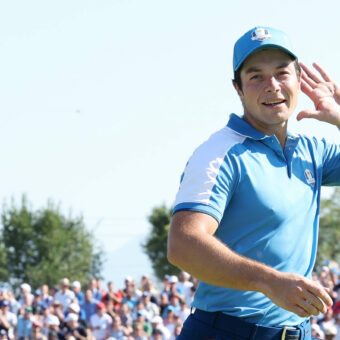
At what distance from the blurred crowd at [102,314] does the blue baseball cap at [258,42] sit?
41.6 ft

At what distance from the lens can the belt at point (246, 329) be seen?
4012 millimetres

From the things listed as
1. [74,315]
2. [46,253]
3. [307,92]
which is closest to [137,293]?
[74,315]

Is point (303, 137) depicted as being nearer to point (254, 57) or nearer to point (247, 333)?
point (254, 57)

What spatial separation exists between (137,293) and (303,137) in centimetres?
1620

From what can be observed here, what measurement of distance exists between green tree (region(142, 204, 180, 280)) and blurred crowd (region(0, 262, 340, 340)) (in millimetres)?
28061

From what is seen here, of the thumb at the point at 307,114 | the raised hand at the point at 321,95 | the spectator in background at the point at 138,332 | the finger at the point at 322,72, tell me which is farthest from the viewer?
the spectator in background at the point at 138,332

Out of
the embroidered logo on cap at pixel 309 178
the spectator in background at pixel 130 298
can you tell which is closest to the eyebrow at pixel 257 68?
the embroidered logo on cap at pixel 309 178

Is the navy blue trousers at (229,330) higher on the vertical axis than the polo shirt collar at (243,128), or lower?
lower

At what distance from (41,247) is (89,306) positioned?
30.2 meters

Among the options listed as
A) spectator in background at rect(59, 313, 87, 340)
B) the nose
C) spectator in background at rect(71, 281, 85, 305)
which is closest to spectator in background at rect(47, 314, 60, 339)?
spectator in background at rect(59, 313, 87, 340)

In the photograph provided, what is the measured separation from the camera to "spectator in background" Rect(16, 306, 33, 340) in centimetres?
1923

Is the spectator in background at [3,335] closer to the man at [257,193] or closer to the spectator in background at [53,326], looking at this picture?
the spectator in background at [53,326]

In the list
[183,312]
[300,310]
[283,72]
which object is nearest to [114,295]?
[183,312]

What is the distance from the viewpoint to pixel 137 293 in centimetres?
2033
